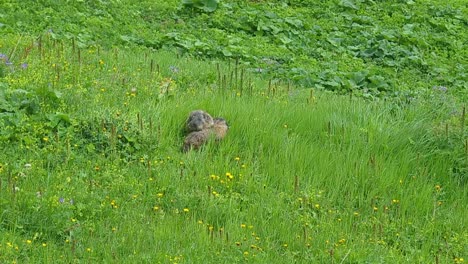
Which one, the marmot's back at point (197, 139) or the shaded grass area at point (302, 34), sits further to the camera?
the shaded grass area at point (302, 34)

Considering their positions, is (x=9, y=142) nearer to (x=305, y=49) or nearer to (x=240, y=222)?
(x=240, y=222)

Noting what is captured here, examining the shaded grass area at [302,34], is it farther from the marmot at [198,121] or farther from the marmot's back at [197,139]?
the marmot's back at [197,139]

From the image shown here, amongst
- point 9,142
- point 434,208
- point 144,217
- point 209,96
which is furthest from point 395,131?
point 9,142

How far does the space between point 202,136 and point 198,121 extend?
0.74 ft

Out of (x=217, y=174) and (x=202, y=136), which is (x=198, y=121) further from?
(x=217, y=174)

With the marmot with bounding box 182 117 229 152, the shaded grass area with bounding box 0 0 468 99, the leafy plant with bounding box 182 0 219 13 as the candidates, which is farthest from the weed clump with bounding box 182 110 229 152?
the leafy plant with bounding box 182 0 219 13

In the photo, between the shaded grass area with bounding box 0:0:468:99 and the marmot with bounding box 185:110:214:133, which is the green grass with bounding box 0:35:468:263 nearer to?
the marmot with bounding box 185:110:214:133

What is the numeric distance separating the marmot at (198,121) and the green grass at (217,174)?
0.52ft

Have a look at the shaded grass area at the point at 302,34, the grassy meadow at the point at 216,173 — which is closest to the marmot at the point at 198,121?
the grassy meadow at the point at 216,173

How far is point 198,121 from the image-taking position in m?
7.69

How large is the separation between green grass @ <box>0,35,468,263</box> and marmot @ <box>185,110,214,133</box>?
6.2 inches

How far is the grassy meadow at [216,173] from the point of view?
19.5 ft

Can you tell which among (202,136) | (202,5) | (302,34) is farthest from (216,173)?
(202,5)

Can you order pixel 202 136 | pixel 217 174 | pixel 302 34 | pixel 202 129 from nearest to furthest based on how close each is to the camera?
pixel 217 174 < pixel 202 136 < pixel 202 129 < pixel 302 34
